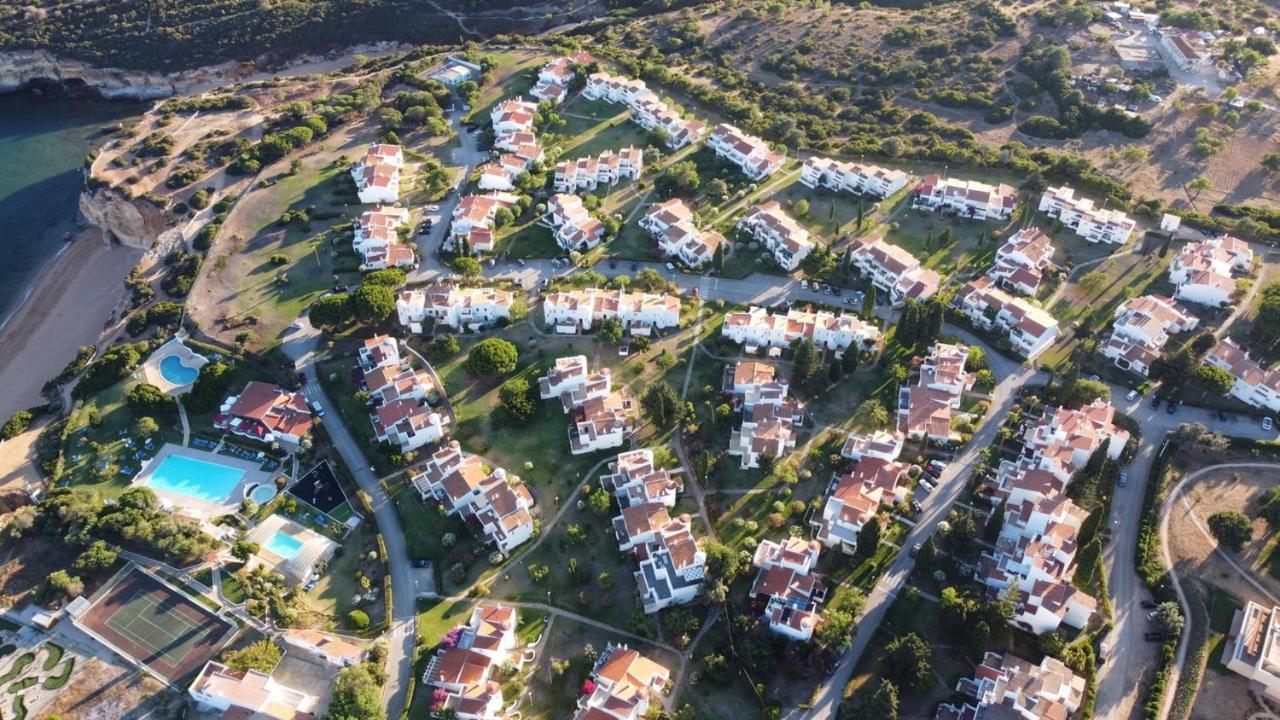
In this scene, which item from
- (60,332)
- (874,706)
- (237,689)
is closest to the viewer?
(874,706)

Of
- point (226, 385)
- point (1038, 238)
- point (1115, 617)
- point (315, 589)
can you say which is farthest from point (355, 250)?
point (1115, 617)

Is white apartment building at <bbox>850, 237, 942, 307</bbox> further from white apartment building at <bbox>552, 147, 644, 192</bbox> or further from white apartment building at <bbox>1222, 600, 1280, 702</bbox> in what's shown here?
white apartment building at <bbox>1222, 600, 1280, 702</bbox>

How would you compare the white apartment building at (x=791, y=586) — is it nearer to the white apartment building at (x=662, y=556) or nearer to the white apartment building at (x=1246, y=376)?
the white apartment building at (x=662, y=556)

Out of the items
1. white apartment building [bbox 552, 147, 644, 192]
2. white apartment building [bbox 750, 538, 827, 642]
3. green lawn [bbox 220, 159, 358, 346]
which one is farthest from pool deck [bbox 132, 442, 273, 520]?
white apartment building [bbox 552, 147, 644, 192]

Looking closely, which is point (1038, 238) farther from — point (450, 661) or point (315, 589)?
point (315, 589)

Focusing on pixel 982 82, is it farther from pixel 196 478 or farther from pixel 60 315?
pixel 60 315

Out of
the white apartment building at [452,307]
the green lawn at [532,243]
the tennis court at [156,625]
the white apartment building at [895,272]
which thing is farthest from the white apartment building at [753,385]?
the tennis court at [156,625]
